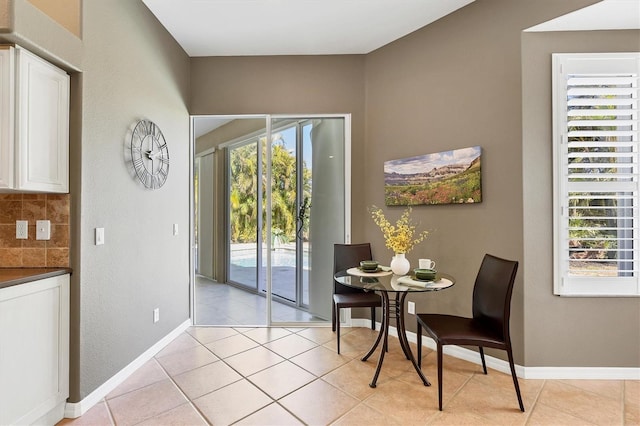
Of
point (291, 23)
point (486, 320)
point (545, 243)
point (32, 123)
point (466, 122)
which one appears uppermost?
point (291, 23)

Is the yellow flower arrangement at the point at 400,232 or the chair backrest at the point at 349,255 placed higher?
the yellow flower arrangement at the point at 400,232

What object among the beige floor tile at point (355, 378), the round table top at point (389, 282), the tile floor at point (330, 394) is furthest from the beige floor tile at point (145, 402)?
the round table top at point (389, 282)

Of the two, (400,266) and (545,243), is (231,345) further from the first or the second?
(545,243)

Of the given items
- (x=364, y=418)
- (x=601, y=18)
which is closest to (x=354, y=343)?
(x=364, y=418)

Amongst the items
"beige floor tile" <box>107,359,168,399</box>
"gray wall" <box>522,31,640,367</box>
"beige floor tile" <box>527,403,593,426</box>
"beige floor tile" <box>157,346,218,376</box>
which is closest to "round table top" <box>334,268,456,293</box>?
"gray wall" <box>522,31,640,367</box>

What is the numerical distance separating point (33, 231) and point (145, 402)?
1.33 metres

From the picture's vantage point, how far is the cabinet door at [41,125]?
1.67m

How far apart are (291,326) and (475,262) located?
80.5 inches

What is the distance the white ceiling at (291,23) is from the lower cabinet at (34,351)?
241 centimetres

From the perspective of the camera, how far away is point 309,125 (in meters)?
3.63

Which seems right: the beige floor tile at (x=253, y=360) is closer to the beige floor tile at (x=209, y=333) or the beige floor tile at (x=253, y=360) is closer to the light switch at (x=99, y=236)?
the beige floor tile at (x=209, y=333)

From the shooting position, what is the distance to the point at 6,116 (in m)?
1.63

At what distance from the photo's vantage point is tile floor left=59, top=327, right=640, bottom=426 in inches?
75.2

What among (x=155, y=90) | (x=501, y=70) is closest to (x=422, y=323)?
(x=501, y=70)
